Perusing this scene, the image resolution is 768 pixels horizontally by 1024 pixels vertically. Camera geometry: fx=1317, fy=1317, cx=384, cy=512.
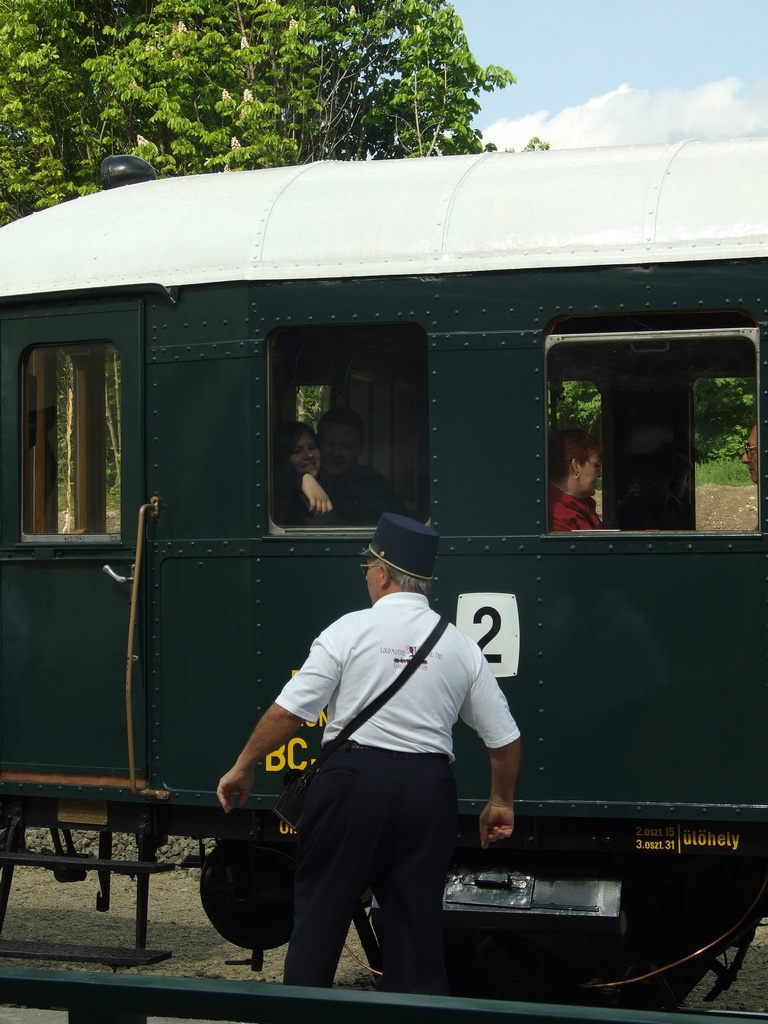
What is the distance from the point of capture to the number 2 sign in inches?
190

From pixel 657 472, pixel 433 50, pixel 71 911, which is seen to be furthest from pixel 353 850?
pixel 433 50

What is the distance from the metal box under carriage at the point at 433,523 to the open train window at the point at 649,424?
1cm

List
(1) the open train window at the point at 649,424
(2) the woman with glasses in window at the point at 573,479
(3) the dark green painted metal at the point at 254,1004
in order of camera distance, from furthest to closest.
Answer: (2) the woman with glasses in window at the point at 573,479, (1) the open train window at the point at 649,424, (3) the dark green painted metal at the point at 254,1004

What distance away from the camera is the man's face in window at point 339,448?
16.9 ft

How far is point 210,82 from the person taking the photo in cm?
1477

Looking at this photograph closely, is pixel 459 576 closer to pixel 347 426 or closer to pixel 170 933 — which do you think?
pixel 347 426

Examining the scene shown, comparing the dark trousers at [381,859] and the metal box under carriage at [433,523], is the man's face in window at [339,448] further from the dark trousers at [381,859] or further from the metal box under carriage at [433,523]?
the dark trousers at [381,859]

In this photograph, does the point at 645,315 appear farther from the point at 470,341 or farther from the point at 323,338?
the point at 323,338

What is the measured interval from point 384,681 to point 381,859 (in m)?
0.53

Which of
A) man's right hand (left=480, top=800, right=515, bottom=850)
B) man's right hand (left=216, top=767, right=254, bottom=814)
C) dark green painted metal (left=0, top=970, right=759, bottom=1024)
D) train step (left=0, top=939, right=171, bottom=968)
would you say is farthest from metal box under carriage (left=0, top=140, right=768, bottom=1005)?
dark green painted metal (left=0, top=970, right=759, bottom=1024)

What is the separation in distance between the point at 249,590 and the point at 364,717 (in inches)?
51.2

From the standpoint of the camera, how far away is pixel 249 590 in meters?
5.11

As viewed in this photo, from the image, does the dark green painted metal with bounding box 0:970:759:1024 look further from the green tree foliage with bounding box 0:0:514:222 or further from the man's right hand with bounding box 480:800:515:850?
the green tree foliage with bounding box 0:0:514:222

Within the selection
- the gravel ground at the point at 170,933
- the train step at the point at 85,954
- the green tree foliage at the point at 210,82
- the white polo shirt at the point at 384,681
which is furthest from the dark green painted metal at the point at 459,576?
the green tree foliage at the point at 210,82
